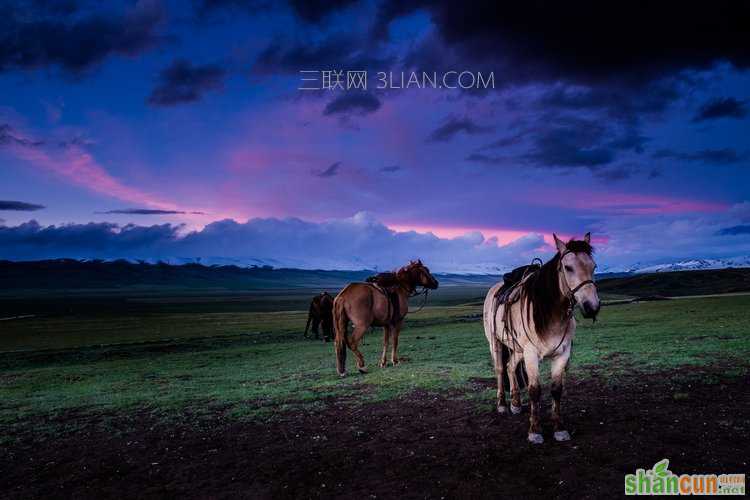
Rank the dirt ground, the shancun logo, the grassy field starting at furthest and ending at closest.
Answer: the grassy field → the dirt ground → the shancun logo

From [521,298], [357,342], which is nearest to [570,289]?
[521,298]

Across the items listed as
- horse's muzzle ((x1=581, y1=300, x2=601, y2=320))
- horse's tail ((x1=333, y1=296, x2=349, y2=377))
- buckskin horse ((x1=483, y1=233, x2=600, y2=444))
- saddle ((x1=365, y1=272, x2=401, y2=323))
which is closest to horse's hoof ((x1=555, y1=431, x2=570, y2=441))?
buckskin horse ((x1=483, y1=233, x2=600, y2=444))

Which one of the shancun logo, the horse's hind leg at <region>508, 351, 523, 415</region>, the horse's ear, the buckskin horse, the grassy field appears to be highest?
the horse's ear

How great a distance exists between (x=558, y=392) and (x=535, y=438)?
78cm

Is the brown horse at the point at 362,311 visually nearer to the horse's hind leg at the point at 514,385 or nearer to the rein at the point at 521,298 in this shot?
the horse's hind leg at the point at 514,385

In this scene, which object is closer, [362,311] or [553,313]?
[553,313]

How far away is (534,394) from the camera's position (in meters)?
6.84

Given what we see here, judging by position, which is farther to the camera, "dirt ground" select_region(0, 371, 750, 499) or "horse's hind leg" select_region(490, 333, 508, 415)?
"horse's hind leg" select_region(490, 333, 508, 415)

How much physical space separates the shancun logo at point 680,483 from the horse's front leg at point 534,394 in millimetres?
1428

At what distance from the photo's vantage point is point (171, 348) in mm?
27688

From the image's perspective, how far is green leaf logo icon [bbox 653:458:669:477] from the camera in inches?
213

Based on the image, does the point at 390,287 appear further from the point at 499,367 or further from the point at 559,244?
the point at 559,244

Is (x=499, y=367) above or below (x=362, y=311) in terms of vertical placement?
below

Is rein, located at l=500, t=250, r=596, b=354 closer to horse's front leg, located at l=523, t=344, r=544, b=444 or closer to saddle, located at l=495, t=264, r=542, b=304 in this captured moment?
saddle, located at l=495, t=264, r=542, b=304
